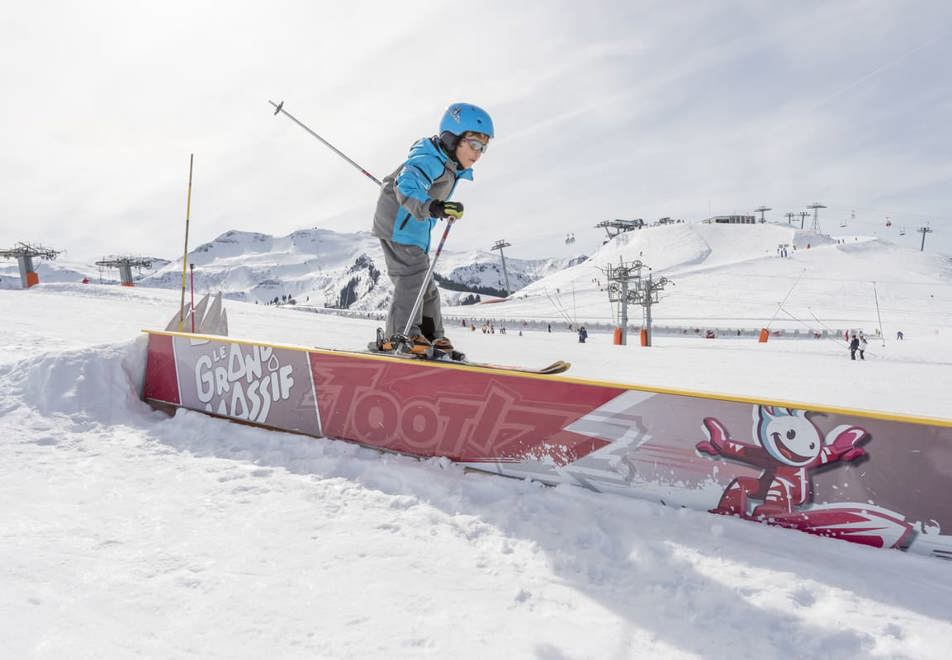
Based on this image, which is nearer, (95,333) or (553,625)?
(553,625)

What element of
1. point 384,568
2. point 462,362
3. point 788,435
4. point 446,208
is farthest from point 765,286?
point 384,568

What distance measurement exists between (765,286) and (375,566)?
226 feet

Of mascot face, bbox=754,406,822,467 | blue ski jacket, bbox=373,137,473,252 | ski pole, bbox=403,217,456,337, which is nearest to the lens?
mascot face, bbox=754,406,822,467

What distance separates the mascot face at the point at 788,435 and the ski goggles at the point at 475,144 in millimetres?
2706

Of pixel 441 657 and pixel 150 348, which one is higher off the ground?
pixel 150 348

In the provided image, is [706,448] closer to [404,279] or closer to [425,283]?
[425,283]

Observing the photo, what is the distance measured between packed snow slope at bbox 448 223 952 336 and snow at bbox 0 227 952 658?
4362cm

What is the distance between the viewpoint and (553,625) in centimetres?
179

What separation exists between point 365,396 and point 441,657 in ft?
7.42

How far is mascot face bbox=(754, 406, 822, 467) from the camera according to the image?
238 cm

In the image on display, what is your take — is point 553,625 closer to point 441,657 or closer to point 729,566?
point 441,657

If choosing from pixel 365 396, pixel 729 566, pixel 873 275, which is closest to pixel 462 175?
pixel 365 396

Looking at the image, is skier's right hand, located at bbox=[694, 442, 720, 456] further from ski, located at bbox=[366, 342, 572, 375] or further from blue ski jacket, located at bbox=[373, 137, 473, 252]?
blue ski jacket, located at bbox=[373, 137, 473, 252]

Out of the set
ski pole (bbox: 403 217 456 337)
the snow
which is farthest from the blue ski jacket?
the snow
